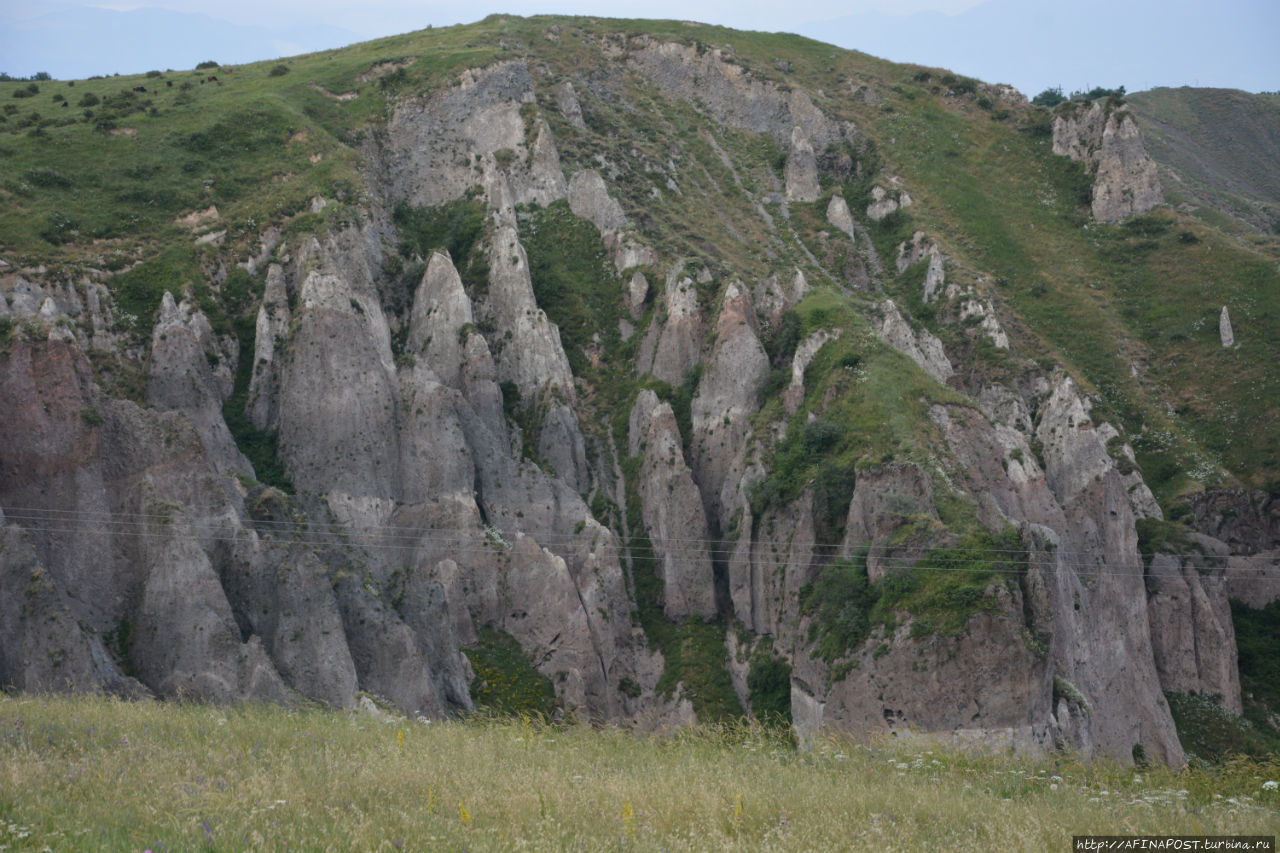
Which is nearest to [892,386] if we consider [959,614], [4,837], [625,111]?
[959,614]

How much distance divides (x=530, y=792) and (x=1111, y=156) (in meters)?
104

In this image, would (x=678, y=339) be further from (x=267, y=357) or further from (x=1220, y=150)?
(x=1220, y=150)

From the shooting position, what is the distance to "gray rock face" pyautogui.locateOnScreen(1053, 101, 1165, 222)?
93000 mm

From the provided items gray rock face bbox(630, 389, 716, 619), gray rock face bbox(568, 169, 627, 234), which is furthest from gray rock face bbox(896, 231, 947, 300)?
gray rock face bbox(630, 389, 716, 619)

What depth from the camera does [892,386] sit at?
52.9 m

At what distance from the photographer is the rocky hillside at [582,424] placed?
1441 inches

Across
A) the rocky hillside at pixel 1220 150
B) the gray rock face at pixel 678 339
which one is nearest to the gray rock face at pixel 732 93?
the gray rock face at pixel 678 339

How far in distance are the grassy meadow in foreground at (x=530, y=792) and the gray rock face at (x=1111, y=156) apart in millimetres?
91336

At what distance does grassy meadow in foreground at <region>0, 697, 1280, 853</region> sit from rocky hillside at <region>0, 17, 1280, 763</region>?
18103 mm

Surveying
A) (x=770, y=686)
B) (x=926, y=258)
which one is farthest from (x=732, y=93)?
(x=770, y=686)

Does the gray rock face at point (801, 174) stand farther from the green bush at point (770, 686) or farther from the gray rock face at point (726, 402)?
the green bush at point (770, 686)

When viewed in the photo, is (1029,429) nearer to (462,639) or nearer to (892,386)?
(892,386)

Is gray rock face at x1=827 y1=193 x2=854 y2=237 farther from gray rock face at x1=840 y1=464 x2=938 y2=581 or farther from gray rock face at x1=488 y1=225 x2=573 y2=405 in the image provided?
gray rock face at x1=840 y1=464 x2=938 y2=581

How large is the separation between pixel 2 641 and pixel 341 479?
19.3 meters
